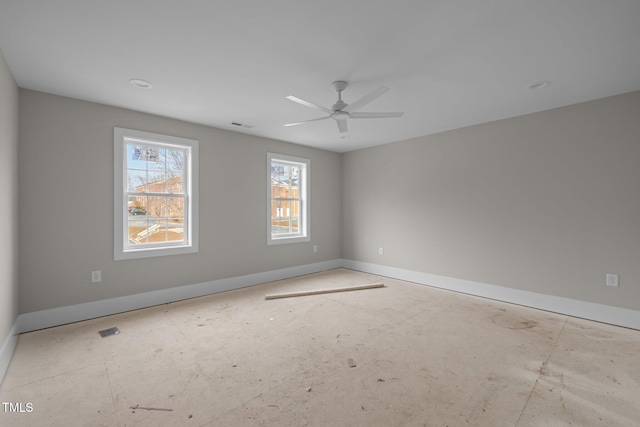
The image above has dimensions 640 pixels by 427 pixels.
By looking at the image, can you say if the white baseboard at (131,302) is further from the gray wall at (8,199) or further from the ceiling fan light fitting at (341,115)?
the ceiling fan light fitting at (341,115)

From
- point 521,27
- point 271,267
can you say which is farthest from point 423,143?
point 271,267

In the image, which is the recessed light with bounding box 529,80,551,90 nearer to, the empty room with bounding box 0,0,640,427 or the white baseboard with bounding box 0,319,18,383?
the empty room with bounding box 0,0,640,427

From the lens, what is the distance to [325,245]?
5.97 metres

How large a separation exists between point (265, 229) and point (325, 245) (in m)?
1.50

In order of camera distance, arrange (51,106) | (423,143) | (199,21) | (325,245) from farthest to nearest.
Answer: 1. (325,245)
2. (423,143)
3. (51,106)
4. (199,21)

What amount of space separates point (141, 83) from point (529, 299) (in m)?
5.23

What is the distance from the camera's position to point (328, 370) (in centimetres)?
226

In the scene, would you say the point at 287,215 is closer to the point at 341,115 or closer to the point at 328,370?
Answer: the point at 341,115

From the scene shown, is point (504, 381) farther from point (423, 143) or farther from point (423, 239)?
point (423, 143)

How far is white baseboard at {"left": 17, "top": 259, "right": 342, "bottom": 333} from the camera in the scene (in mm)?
3027

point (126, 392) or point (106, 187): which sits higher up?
point (106, 187)

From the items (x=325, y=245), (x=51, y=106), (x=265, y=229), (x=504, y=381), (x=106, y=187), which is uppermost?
(x=51, y=106)

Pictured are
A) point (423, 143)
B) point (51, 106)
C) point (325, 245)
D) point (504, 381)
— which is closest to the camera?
point (504, 381)

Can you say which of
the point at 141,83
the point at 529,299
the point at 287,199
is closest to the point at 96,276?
the point at 141,83
